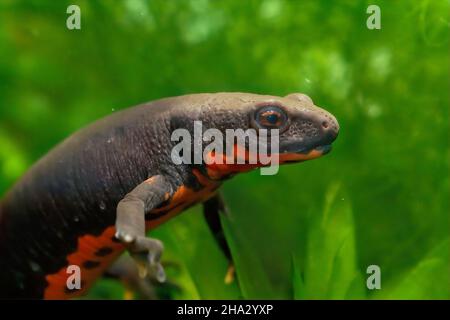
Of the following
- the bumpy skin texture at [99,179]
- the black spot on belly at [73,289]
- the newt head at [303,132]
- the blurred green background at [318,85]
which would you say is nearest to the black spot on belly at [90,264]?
the bumpy skin texture at [99,179]

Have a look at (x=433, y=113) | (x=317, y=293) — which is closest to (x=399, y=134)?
(x=433, y=113)

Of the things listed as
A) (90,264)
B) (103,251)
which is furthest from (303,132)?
(90,264)

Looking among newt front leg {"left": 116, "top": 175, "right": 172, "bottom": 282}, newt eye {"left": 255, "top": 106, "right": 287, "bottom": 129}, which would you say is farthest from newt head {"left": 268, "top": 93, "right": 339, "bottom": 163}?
newt front leg {"left": 116, "top": 175, "right": 172, "bottom": 282}

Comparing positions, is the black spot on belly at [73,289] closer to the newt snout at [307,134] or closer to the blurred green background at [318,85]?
the blurred green background at [318,85]

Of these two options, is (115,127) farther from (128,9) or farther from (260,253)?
(260,253)

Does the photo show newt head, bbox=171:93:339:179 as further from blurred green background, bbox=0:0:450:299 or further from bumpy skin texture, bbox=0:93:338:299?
blurred green background, bbox=0:0:450:299

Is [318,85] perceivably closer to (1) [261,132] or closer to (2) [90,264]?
(1) [261,132]
